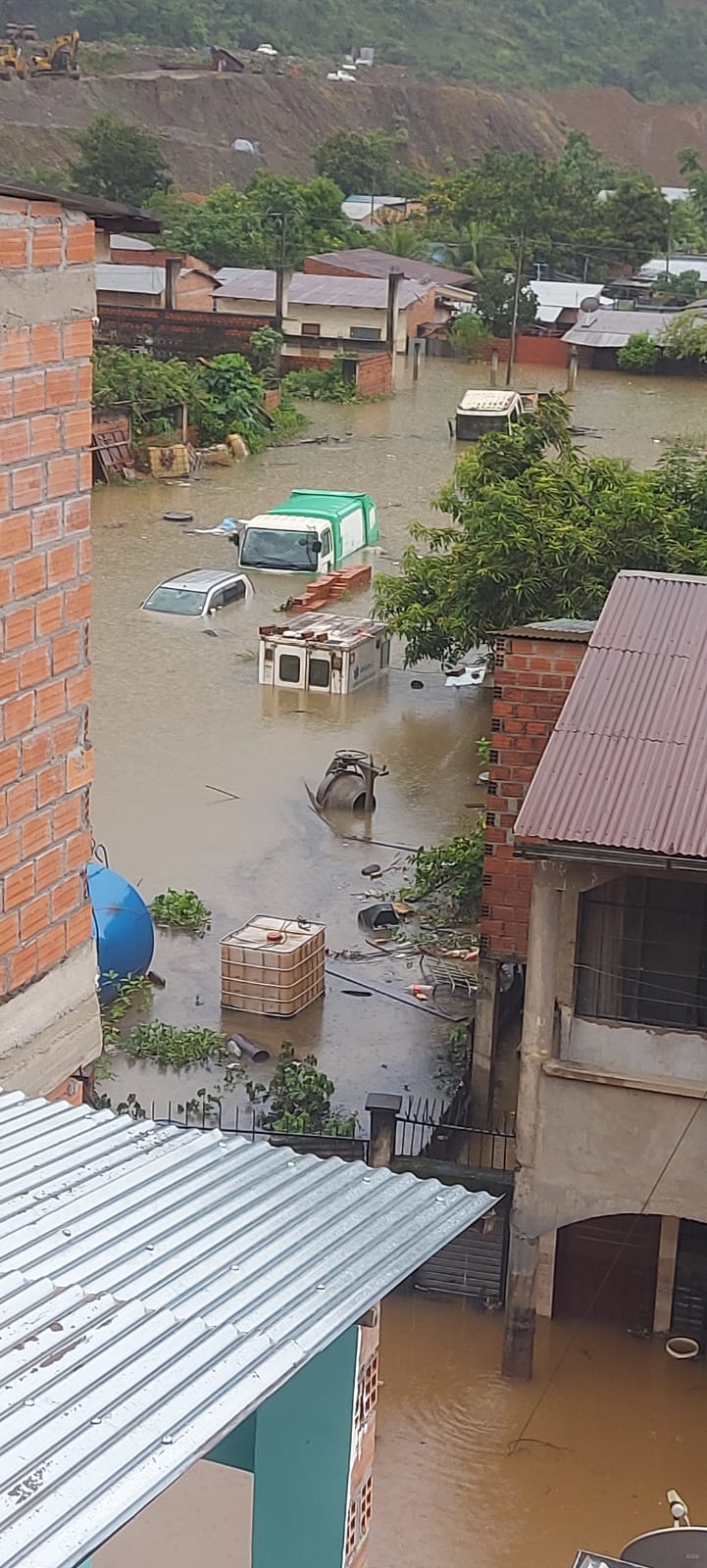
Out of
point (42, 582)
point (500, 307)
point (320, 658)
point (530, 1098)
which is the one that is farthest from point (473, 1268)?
point (500, 307)

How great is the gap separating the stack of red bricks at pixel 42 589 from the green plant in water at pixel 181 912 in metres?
8.44

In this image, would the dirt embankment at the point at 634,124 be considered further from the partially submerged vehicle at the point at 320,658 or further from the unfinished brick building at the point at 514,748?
the unfinished brick building at the point at 514,748

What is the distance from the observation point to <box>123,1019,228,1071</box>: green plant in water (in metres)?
13.5

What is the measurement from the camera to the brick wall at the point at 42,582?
646cm

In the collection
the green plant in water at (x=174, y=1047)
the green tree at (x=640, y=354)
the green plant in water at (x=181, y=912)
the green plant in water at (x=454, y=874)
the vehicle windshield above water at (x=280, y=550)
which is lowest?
the green plant in water at (x=174, y=1047)

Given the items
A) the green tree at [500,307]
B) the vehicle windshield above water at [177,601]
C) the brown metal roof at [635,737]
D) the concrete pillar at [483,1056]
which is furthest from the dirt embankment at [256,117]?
the brown metal roof at [635,737]

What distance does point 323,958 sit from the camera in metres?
14.8

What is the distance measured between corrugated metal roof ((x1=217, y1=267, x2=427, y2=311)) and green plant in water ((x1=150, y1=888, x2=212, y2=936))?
121ft

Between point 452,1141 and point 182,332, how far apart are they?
37822 mm

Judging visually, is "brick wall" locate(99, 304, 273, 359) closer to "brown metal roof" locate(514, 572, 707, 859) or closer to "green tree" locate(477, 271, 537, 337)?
"green tree" locate(477, 271, 537, 337)

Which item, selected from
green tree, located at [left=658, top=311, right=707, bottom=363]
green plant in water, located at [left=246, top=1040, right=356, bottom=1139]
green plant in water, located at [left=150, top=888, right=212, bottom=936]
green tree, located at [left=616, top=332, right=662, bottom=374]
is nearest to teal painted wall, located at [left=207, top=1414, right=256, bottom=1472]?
green plant in water, located at [left=246, top=1040, right=356, bottom=1139]

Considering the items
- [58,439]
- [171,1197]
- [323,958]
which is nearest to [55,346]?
[58,439]

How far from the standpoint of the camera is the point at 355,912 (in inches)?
644

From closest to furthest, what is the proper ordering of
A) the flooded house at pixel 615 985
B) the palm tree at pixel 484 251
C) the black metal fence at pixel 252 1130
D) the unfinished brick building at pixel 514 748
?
the flooded house at pixel 615 985 < the black metal fence at pixel 252 1130 < the unfinished brick building at pixel 514 748 < the palm tree at pixel 484 251
